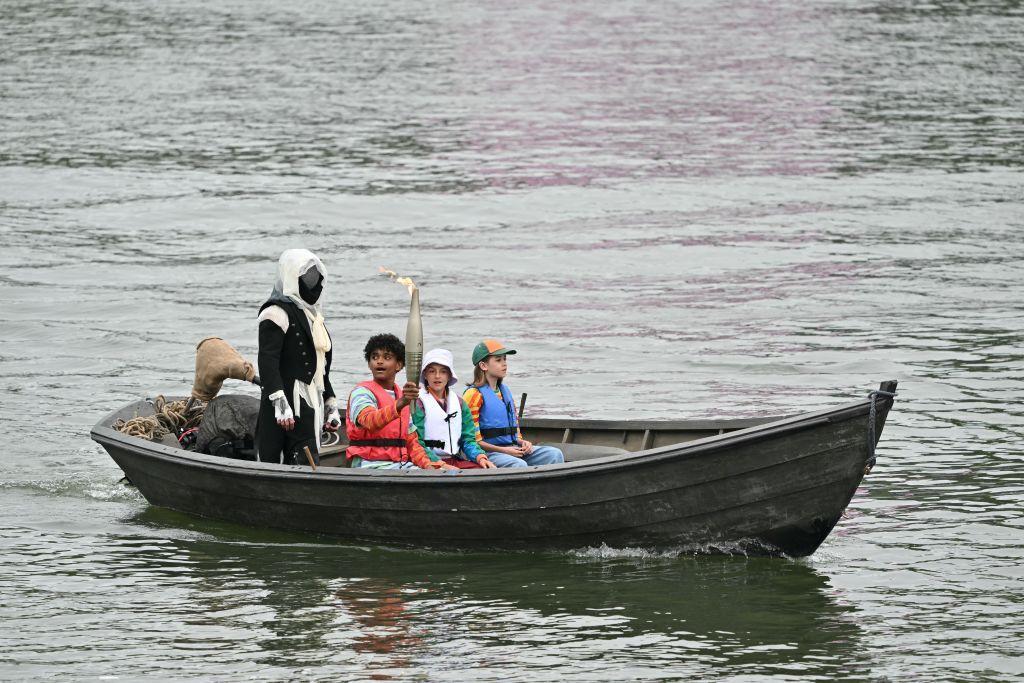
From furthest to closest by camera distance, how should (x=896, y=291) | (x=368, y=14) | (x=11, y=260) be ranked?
(x=368, y=14) < (x=11, y=260) < (x=896, y=291)

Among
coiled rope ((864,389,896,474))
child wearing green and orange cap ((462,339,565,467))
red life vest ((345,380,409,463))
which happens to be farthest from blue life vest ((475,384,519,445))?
coiled rope ((864,389,896,474))

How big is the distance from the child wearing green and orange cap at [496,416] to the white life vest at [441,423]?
0.63 ft

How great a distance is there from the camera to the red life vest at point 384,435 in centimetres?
1105

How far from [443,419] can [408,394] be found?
997mm

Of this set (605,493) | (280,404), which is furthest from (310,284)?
(605,493)

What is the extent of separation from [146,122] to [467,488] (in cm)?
2203

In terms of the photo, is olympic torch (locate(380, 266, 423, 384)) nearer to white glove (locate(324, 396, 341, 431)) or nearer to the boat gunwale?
the boat gunwale

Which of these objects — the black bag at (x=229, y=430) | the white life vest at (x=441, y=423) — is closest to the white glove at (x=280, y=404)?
the black bag at (x=229, y=430)

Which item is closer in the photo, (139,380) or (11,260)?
(139,380)

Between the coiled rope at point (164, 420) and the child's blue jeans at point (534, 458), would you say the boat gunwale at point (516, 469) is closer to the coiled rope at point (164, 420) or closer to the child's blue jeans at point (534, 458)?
the coiled rope at point (164, 420)

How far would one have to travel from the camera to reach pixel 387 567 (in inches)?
432

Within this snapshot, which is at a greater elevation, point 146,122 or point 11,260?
point 146,122

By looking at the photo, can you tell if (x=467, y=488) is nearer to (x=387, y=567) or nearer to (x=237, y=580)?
(x=387, y=567)

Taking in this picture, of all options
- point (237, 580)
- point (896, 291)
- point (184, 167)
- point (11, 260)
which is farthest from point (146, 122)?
point (237, 580)
